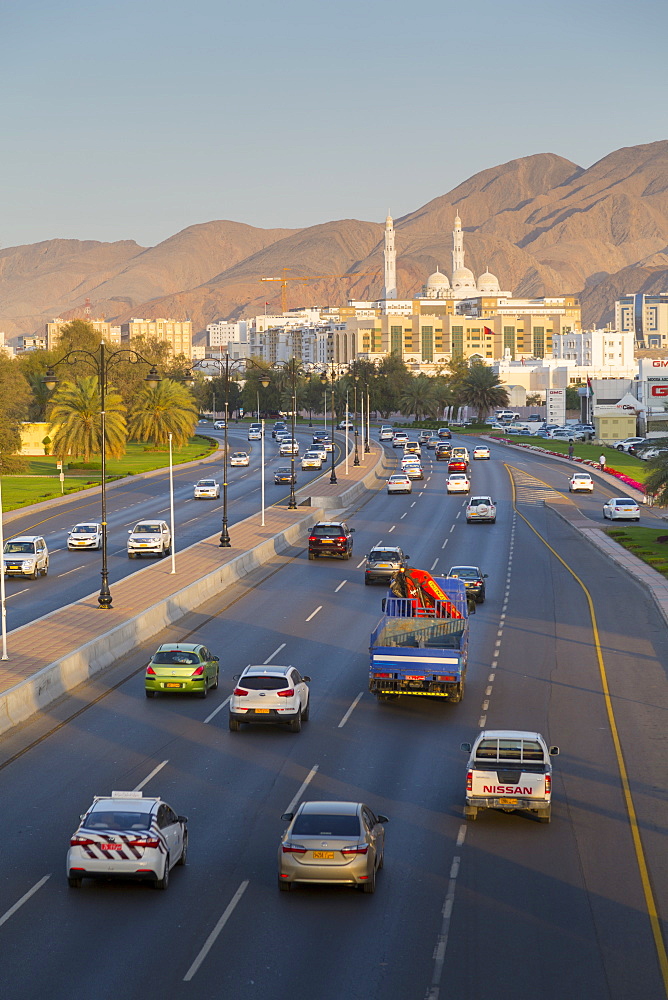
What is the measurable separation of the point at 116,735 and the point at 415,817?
8231 mm

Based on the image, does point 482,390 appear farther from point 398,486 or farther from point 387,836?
point 387,836

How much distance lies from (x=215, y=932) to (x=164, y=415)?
115322 mm

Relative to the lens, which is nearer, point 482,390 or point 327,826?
point 327,826

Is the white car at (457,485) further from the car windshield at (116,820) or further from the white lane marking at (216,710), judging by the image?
the car windshield at (116,820)

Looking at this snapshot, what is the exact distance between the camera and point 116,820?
18.5m

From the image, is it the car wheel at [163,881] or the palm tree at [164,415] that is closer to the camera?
the car wheel at [163,881]

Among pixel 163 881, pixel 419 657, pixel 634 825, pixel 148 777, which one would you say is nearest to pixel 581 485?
pixel 419 657

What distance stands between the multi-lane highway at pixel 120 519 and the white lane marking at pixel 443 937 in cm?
2394

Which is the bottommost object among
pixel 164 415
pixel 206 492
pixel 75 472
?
pixel 206 492

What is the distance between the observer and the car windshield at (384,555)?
5100 centimetres

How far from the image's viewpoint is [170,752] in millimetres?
26250

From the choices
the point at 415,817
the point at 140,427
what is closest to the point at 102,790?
the point at 415,817

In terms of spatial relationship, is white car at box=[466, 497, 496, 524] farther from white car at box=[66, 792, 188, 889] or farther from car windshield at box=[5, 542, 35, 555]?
white car at box=[66, 792, 188, 889]

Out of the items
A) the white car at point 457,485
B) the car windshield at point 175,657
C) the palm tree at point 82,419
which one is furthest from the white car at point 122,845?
the palm tree at point 82,419
